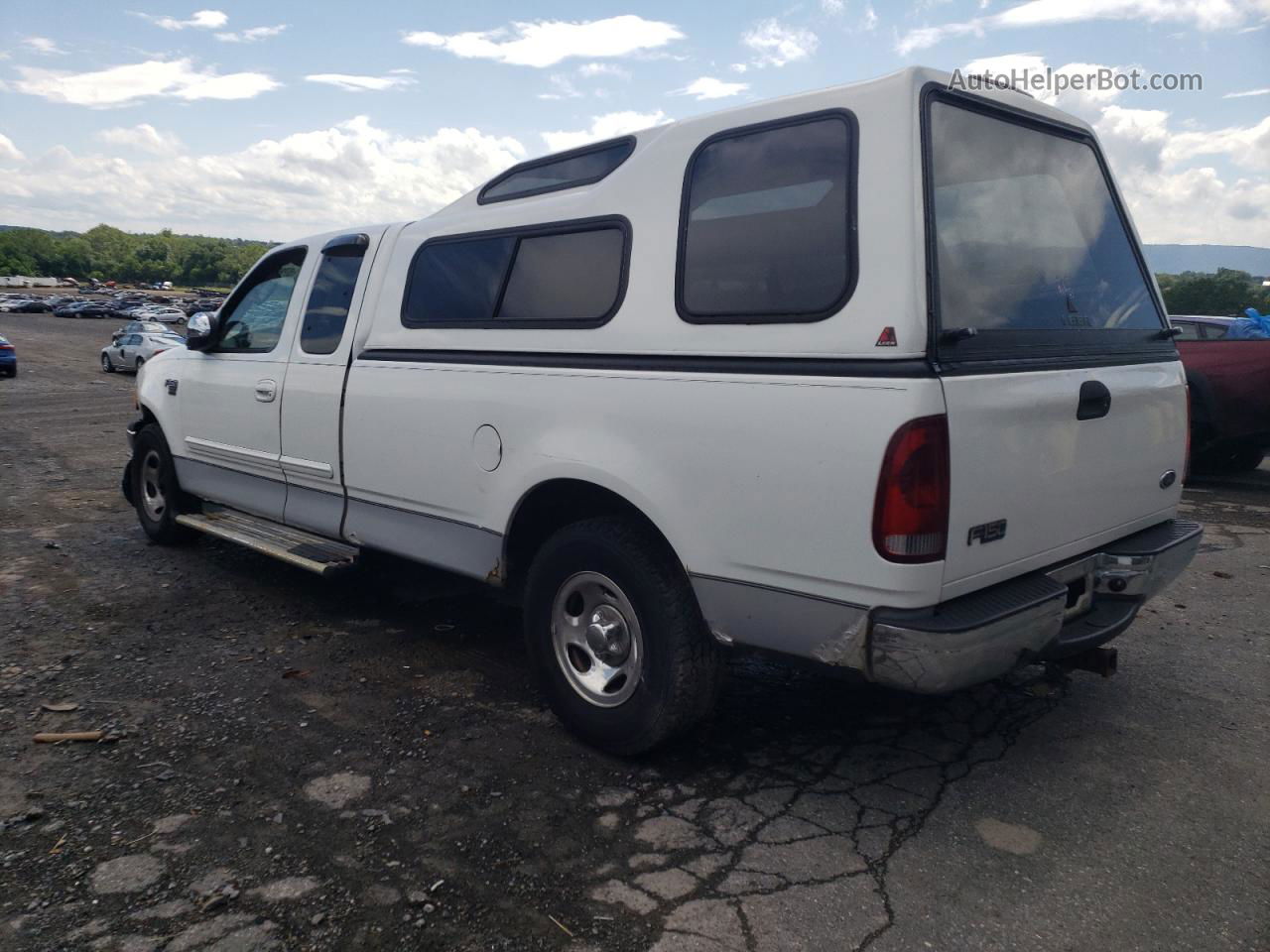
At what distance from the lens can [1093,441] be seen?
3201mm

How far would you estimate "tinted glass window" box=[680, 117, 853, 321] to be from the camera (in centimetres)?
288

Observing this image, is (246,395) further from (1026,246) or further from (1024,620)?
(1024,620)

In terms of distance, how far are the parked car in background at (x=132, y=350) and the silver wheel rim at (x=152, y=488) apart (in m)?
23.0

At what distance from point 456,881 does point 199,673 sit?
7.11ft

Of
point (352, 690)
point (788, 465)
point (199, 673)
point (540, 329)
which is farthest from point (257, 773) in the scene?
point (788, 465)

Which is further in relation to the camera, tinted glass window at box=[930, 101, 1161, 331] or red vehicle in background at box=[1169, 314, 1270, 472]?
red vehicle in background at box=[1169, 314, 1270, 472]

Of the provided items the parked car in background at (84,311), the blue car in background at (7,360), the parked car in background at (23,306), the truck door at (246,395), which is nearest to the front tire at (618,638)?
the truck door at (246,395)

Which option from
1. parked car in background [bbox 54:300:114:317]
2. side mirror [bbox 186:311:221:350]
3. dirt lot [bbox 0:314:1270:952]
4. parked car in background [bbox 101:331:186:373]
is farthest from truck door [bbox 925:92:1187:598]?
parked car in background [bbox 54:300:114:317]

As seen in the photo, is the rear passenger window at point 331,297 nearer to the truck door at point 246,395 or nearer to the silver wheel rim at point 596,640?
the truck door at point 246,395

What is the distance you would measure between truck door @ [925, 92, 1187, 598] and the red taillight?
0.16 ft

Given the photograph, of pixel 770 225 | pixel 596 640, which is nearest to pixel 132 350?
pixel 596 640

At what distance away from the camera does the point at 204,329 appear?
222 inches

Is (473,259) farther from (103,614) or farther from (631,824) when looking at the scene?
(103,614)

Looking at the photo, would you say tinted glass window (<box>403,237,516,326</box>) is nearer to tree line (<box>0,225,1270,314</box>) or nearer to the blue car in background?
the blue car in background
